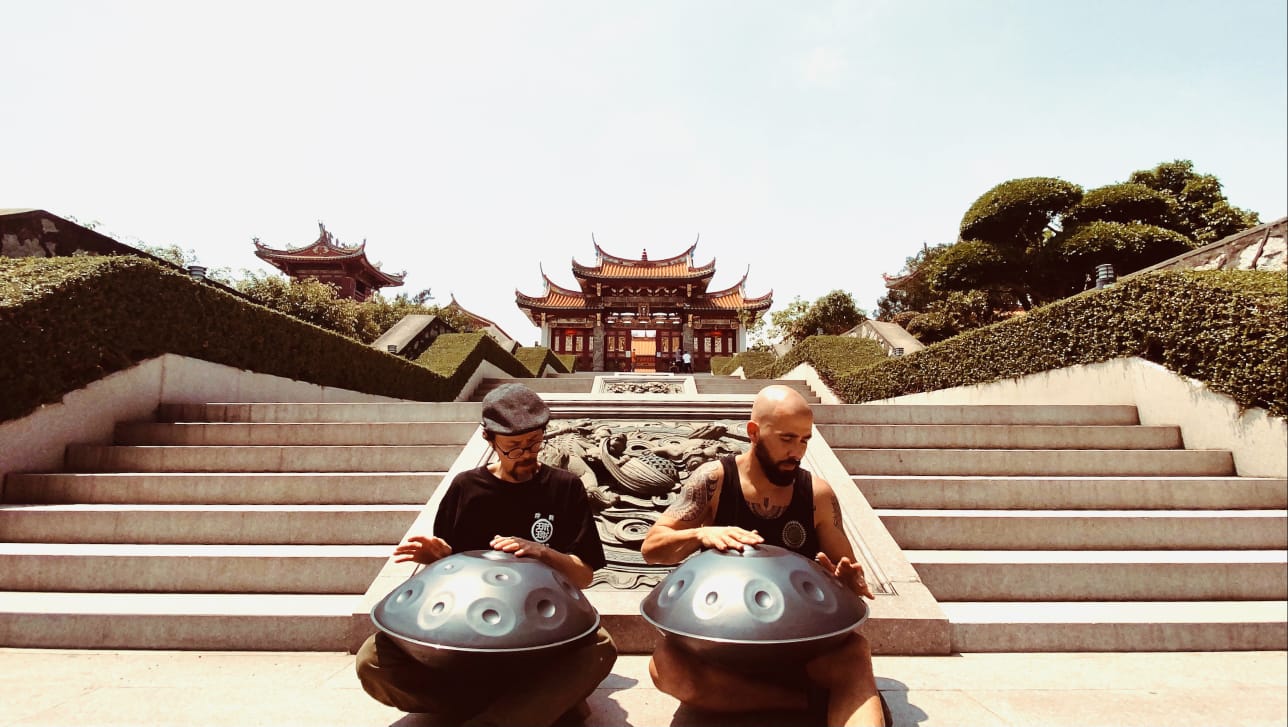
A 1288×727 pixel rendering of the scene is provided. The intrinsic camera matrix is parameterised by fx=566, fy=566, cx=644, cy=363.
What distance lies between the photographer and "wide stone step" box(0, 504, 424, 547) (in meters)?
4.02

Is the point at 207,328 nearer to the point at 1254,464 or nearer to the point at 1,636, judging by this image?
the point at 1,636

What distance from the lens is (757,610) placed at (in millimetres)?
1660

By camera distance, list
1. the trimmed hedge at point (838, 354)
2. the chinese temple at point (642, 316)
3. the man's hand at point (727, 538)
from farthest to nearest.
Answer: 1. the chinese temple at point (642, 316)
2. the trimmed hedge at point (838, 354)
3. the man's hand at point (727, 538)

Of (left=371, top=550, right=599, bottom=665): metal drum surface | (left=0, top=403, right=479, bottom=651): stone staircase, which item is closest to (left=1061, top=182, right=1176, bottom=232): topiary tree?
(left=0, top=403, right=479, bottom=651): stone staircase

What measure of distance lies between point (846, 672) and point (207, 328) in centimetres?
755

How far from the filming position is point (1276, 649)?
184cm

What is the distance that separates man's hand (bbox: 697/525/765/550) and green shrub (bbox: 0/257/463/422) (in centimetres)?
571

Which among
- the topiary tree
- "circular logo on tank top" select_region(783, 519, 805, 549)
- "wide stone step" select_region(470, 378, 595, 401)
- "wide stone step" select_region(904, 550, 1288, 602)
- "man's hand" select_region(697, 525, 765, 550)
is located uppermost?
the topiary tree

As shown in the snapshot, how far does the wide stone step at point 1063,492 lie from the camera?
3764 mm

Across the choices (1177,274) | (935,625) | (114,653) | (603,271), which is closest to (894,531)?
(935,625)

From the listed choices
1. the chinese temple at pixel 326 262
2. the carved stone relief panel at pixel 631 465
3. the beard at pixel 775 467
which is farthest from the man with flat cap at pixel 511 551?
the chinese temple at pixel 326 262

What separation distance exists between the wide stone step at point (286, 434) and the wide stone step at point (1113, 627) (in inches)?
165

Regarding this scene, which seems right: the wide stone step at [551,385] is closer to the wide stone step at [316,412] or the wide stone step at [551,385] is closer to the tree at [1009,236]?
the wide stone step at [316,412]

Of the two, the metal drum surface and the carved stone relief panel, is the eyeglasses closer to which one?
the metal drum surface
